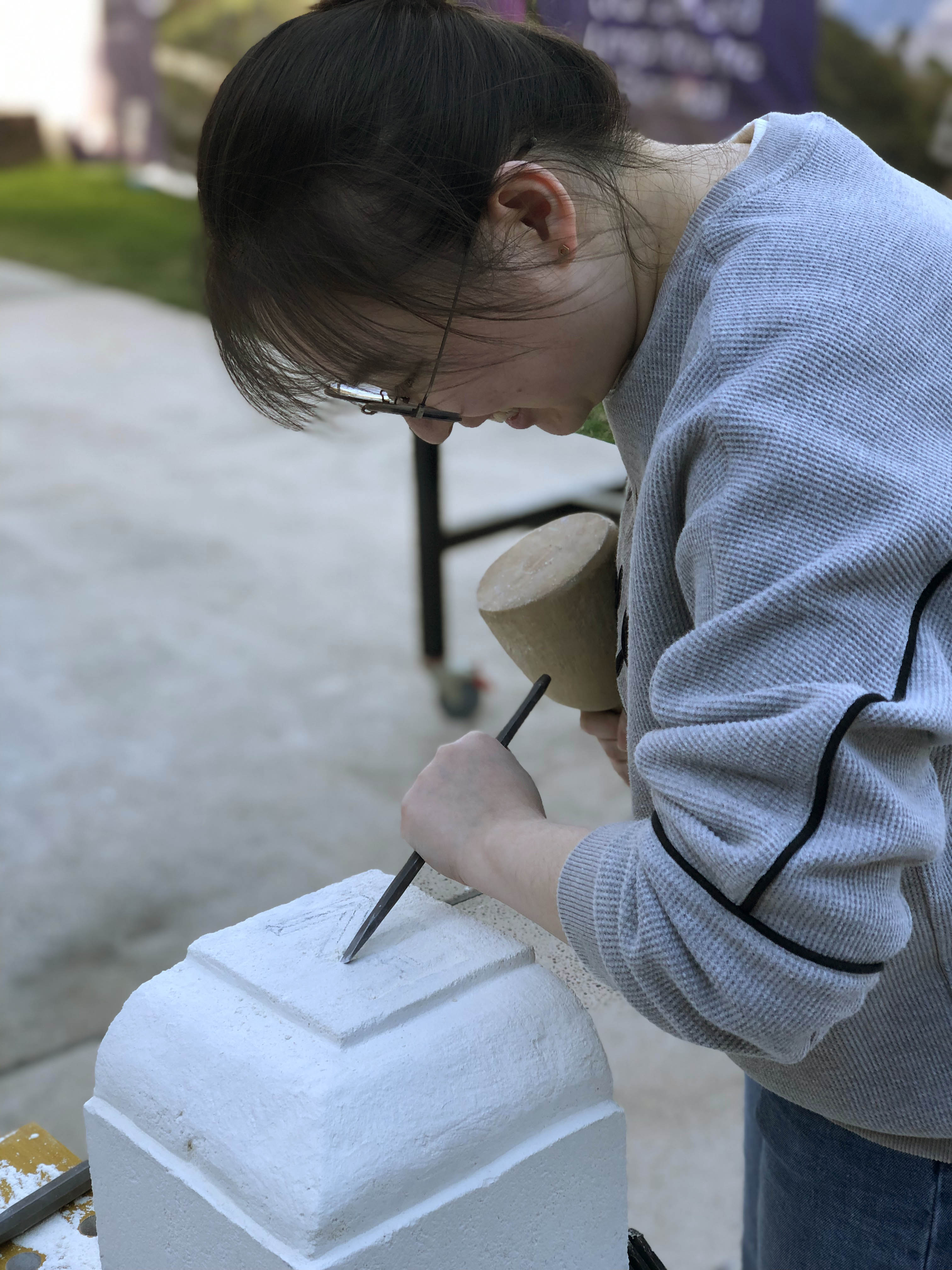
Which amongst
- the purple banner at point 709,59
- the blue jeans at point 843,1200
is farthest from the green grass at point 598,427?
Result: the purple banner at point 709,59

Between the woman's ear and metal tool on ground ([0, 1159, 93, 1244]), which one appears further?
metal tool on ground ([0, 1159, 93, 1244])

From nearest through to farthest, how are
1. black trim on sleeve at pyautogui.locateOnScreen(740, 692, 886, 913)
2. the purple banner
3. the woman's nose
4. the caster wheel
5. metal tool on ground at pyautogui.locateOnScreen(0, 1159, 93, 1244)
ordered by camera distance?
black trim on sleeve at pyautogui.locateOnScreen(740, 692, 886, 913) < the woman's nose < metal tool on ground at pyautogui.locateOnScreen(0, 1159, 93, 1244) < the caster wheel < the purple banner

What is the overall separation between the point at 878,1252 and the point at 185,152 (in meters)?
8.25

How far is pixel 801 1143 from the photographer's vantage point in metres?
0.88

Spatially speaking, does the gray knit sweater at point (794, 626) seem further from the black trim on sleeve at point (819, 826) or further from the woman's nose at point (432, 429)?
the woman's nose at point (432, 429)

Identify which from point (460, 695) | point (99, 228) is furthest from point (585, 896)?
point (99, 228)

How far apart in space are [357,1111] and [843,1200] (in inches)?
13.7

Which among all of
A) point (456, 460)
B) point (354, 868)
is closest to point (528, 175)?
point (354, 868)

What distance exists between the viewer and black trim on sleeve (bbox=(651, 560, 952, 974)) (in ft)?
1.92

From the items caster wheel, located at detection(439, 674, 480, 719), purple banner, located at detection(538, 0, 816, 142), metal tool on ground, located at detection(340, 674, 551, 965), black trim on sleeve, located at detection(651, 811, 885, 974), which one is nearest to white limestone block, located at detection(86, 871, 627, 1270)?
metal tool on ground, located at detection(340, 674, 551, 965)

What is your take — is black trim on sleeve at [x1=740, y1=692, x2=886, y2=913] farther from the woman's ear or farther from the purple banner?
the purple banner

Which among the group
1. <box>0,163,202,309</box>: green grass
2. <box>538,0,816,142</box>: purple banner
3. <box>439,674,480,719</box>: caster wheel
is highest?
<box>538,0,816,142</box>: purple banner

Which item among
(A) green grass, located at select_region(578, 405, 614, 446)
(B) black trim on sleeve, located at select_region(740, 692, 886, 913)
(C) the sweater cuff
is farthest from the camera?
(A) green grass, located at select_region(578, 405, 614, 446)

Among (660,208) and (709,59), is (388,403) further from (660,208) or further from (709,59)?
(709,59)
